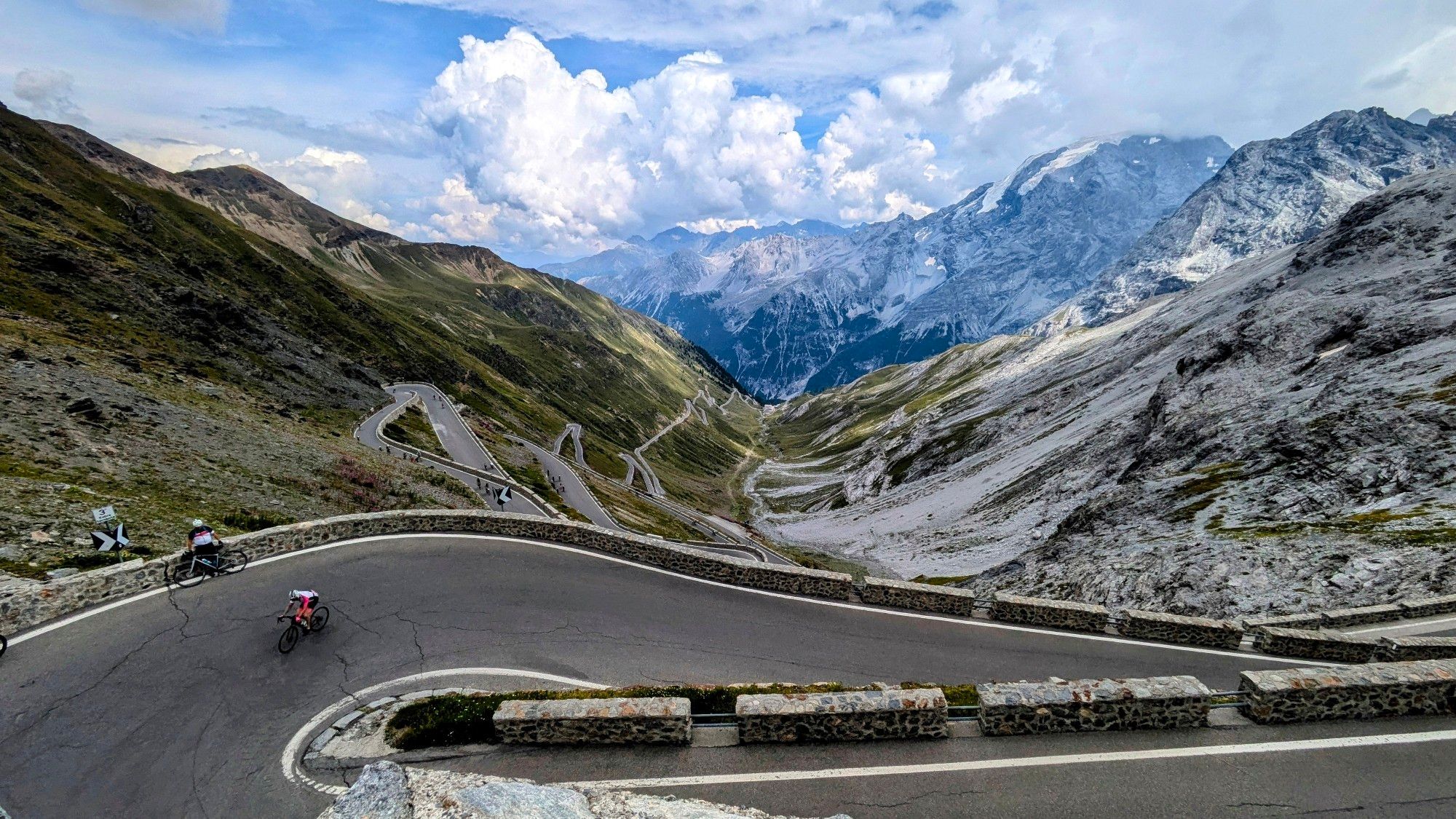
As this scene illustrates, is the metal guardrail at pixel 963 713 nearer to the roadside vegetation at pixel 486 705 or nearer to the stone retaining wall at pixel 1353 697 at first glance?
the roadside vegetation at pixel 486 705

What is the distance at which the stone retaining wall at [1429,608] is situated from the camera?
21156mm

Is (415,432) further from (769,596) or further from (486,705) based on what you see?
(486,705)

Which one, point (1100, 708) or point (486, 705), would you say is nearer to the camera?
point (1100, 708)

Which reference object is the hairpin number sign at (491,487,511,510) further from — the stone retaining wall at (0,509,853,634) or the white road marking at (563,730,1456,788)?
the white road marking at (563,730,1456,788)

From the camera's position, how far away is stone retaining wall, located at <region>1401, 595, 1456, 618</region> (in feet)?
69.4

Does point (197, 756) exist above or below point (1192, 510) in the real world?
below

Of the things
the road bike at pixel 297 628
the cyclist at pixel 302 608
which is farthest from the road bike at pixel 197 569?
the cyclist at pixel 302 608

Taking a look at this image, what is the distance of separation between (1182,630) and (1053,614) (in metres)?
4.28

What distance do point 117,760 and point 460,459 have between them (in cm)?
6357

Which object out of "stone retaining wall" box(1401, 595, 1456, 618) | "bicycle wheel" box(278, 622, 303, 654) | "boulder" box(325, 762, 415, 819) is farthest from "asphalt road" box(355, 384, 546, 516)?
"stone retaining wall" box(1401, 595, 1456, 618)

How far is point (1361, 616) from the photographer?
71.0 ft

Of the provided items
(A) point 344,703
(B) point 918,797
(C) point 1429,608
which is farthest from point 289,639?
(C) point 1429,608

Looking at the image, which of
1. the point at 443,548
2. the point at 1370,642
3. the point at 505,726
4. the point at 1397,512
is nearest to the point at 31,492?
the point at 443,548

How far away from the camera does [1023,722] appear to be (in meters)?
12.8
